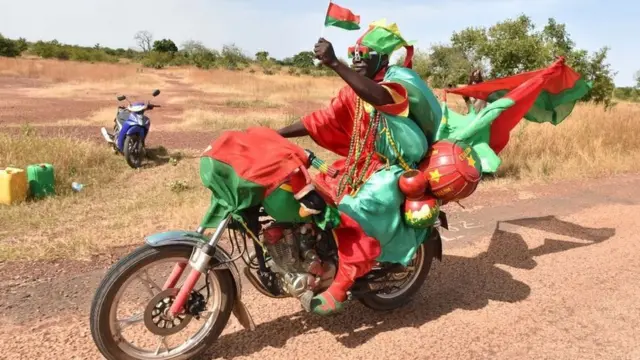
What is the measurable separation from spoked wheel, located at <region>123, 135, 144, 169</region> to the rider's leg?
691cm

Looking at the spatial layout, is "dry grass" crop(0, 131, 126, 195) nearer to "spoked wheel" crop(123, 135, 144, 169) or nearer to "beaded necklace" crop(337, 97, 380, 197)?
"spoked wheel" crop(123, 135, 144, 169)

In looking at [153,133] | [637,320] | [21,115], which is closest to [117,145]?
[153,133]

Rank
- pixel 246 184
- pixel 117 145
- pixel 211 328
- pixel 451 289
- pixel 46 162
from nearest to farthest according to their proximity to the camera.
Result: pixel 246 184 → pixel 211 328 → pixel 451 289 → pixel 46 162 → pixel 117 145

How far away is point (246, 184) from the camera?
107 inches

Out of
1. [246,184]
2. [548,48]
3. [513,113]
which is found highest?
[548,48]

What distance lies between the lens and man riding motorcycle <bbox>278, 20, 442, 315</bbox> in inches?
118

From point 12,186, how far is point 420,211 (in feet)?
17.1

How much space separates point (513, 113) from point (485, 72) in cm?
1259

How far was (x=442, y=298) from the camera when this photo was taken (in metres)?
4.00

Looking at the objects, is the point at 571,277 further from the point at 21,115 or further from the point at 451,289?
the point at 21,115

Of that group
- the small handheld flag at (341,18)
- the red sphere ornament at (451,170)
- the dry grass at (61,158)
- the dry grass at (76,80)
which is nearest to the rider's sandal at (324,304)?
the red sphere ornament at (451,170)

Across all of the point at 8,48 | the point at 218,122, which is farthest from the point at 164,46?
the point at 218,122

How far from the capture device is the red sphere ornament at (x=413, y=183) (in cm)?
309

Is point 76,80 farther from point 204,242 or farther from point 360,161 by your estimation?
point 204,242
